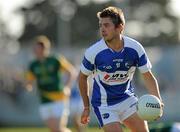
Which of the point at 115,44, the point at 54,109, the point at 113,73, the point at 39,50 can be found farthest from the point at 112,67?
the point at 54,109

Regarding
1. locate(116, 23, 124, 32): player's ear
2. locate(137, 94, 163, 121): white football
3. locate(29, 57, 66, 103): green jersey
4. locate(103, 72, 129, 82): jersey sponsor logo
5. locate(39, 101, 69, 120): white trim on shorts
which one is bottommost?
locate(39, 101, 69, 120): white trim on shorts

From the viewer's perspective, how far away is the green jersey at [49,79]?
16422mm

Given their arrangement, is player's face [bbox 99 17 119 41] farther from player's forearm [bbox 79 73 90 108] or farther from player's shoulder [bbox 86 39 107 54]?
player's forearm [bbox 79 73 90 108]

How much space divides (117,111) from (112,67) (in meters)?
0.64

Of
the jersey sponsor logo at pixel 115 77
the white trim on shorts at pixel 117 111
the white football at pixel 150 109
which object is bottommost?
the white trim on shorts at pixel 117 111

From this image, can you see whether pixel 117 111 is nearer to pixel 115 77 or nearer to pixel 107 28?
pixel 115 77

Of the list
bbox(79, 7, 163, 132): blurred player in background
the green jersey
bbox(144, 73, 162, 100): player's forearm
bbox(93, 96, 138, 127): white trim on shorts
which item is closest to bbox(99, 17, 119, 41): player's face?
bbox(79, 7, 163, 132): blurred player in background

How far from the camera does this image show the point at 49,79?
1652 centimetres

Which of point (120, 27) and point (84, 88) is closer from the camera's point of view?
point (120, 27)

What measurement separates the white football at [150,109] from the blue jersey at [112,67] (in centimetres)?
55

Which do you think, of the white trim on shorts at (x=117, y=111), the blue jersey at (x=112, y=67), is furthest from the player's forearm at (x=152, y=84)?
the white trim on shorts at (x=117, y=111)

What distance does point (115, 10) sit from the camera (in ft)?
36.0

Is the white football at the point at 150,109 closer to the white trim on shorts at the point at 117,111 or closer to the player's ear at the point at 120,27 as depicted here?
the white trim on shorts at the point at 117,111

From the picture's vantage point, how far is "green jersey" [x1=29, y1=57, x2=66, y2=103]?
1642cm
